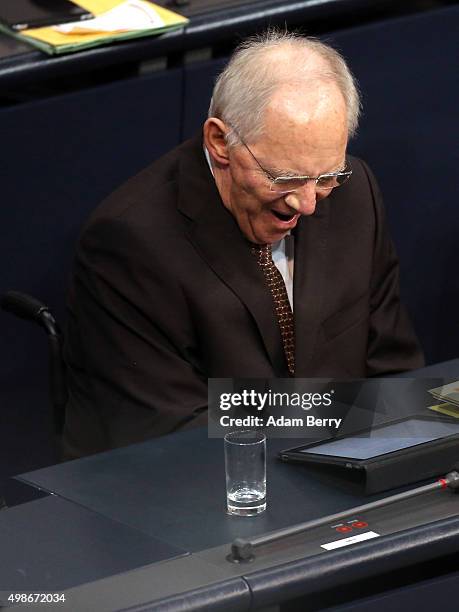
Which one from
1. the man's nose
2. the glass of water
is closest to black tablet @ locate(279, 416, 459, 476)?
the glass of water

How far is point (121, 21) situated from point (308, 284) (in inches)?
32.4

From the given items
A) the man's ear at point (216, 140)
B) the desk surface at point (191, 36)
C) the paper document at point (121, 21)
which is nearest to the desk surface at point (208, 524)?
the man's ear at point (216, 140)

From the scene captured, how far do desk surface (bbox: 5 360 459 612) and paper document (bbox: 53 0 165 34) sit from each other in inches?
46.8

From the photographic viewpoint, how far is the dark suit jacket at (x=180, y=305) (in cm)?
291

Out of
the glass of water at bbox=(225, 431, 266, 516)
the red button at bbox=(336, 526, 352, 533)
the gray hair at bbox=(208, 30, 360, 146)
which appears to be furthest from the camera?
the gray hair at bbox=(208, 30, 360, 146)

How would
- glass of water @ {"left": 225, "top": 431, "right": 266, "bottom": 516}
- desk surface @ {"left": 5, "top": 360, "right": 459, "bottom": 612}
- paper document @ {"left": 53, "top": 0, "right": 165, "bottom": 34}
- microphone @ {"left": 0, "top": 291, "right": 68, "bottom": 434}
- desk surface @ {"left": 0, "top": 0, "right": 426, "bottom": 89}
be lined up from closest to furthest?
desk surface @ {"left": 5, "top": 360, "right": 459, "bottom": 612} < glass of water @ {"left": 225, "top": 431, "right": 266, "bottom": 516} < microphone @ {"left": 0, "top": 291, "right": 68, "bottom": 434} < desk surface @ {"left": 0, "top": 0, "right": 426, "bottom": 89} < paper document @ {"left": 53, "top": 0, "right": 165, "bottom": 34}

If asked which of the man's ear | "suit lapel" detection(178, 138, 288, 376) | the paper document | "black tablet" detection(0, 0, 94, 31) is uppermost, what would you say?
"black tablet" detection(0, 0, 94, 31)

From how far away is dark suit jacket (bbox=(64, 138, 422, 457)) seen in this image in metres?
2.91

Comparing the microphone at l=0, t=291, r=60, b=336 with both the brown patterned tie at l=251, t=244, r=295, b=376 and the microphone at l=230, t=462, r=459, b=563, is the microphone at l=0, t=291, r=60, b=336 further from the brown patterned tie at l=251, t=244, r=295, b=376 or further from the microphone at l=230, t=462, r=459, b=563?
the microphone at l=230, t=462, r=459, b=563

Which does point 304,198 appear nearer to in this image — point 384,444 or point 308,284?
point 308,284

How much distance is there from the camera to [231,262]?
300 centimetres

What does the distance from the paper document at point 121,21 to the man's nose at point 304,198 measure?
75 cm

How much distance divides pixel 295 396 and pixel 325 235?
0.81 m

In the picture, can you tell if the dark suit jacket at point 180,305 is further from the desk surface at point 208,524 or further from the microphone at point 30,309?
the desk surface at point 208,524
